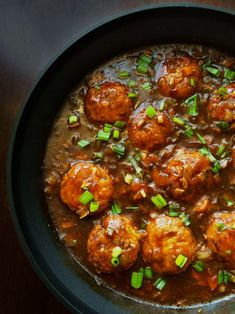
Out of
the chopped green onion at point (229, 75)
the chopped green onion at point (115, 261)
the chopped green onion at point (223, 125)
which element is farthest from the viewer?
the chopped green onion at point (229, 75)

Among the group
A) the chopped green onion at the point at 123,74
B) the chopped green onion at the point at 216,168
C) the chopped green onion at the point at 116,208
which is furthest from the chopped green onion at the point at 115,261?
the chopped green onion at the point at 123,74

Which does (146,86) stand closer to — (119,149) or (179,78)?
(179,78)

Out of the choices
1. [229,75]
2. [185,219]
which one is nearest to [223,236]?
[185,219]

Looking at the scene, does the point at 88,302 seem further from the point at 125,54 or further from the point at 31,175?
the point at 125,54

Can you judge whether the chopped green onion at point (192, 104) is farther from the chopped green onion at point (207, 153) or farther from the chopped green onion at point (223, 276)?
the chopped green onion at point (223, 276)

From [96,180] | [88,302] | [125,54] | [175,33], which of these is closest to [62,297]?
[88,302]

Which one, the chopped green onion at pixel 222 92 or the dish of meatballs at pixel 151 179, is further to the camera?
the chopped green onion at pixel 222 92

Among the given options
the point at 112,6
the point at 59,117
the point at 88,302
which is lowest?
the point at 88,302
